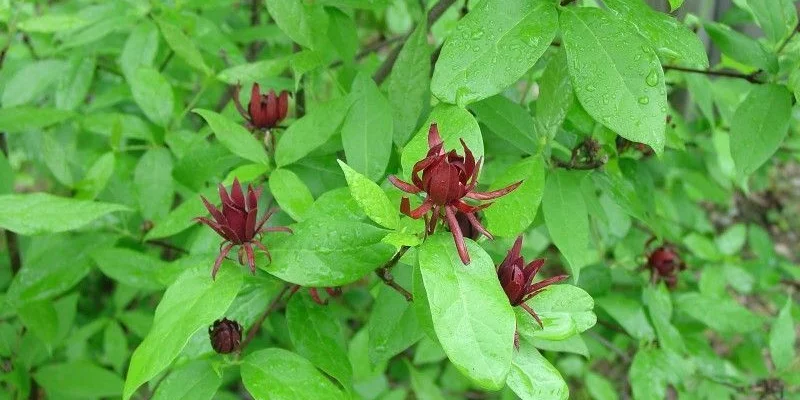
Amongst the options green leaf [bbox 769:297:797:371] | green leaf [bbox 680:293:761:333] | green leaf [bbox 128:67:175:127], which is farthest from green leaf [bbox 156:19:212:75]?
green leaf [bbox 769:297:797:371]

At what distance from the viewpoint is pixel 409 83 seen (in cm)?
127

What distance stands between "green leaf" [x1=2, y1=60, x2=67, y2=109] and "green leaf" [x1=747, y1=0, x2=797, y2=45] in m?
1.59

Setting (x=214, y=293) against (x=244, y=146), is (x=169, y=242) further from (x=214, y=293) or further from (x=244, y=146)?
(x=214, y=293)

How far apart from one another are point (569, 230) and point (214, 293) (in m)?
0.58

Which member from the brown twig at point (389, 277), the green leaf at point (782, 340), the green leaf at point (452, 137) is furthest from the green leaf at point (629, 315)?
the green leaf at point (452, 137)

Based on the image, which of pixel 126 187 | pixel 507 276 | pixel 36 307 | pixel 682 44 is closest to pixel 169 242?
pixel 126 187

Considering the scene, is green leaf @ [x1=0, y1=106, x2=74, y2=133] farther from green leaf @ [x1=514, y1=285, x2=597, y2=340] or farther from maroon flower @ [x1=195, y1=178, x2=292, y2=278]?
green leaf @ [x1=514, y1=285, x2=597, y2=340]

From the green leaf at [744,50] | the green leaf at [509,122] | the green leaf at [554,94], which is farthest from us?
the green leaf at [744,50]

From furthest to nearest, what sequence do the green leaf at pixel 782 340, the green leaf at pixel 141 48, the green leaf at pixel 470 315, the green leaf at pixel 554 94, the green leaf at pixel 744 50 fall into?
the green leaf at pixel 782 340
the green leaf at pixel 141 48
the green leaf at pixel 744 50
the green leaf at pixel 554 94
the green leaf at pixel 470 315

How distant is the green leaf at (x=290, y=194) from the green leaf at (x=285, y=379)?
21 centimetres

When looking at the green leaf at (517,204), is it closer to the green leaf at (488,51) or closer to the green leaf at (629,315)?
the green leaf at (488,51)

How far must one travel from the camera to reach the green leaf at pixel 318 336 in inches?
48.6

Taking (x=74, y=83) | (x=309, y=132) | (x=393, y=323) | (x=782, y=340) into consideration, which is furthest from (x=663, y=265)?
(x=74, y=83)

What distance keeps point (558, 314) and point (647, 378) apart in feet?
2.49
